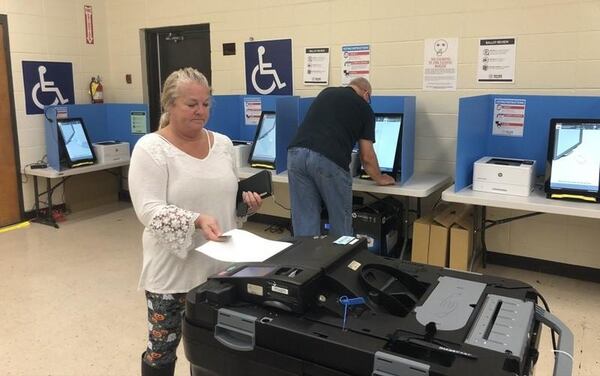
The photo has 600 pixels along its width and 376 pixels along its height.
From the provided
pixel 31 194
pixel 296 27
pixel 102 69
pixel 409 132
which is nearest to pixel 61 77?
pixel 102 69

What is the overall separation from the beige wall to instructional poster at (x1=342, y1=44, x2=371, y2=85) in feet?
0.17

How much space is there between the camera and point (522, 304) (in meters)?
1.10

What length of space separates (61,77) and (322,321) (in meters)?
5.22

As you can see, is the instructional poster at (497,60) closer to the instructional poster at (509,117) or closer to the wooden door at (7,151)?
the instructional poster at (509,117)

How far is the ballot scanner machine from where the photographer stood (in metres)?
0.90

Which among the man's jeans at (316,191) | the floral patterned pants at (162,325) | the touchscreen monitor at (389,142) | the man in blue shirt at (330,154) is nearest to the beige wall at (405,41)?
the touchscreen monitor at (389,142)

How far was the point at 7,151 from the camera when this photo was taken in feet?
16.5

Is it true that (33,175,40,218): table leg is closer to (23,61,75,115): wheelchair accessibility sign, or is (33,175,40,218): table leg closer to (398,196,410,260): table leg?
(23,61,75,115): wheelchair accessibility sign

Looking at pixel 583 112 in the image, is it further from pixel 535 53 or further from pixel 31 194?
pixel 31 194

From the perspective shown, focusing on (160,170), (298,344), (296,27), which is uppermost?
(296,27)

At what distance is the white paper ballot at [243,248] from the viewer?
126 cm

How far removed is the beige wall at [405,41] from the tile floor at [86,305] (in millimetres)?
654

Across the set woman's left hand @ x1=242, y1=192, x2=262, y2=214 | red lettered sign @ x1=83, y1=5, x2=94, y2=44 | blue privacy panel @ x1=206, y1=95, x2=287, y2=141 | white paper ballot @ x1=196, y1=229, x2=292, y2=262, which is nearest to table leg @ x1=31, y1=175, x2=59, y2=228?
red lettered sign @ x1=83, y1=5, x2=94, y2=44

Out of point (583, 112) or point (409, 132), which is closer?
point (583, 112)
